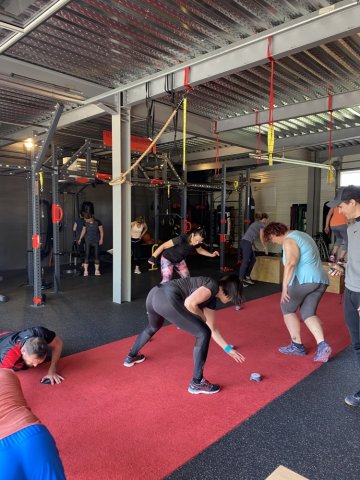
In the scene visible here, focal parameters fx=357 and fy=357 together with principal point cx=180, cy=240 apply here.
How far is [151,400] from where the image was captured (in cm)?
279

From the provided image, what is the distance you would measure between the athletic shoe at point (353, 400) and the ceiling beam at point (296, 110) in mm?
3975

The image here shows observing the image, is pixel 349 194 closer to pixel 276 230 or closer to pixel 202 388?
pixel 276 230

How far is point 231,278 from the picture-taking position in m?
2.89

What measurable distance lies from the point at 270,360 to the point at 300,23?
313cm

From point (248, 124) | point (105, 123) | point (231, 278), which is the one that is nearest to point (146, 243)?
point (105, 123)

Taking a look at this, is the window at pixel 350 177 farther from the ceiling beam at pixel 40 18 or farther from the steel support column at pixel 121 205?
the ceiling beam at pixel 40 18

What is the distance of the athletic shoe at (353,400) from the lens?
273 cm

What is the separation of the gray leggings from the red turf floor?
20.2 inches

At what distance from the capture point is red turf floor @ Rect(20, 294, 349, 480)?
2148 mm

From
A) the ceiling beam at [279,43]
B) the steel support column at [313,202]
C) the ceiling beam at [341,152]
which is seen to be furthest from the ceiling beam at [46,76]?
the steel support column at [313,202]

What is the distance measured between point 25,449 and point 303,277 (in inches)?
116

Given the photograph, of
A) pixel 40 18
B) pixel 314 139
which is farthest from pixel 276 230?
pixel 314 139

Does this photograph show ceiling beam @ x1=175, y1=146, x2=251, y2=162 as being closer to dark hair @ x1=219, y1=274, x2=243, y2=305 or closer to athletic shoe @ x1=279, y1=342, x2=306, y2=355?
athletic shoe @ x1=279, y1=342, x2=306, y2=355

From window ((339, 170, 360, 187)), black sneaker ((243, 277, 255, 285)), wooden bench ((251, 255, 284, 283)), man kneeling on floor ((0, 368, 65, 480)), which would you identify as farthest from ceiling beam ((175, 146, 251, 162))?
man kneeling on floor ((0, 368, 65, 480))
